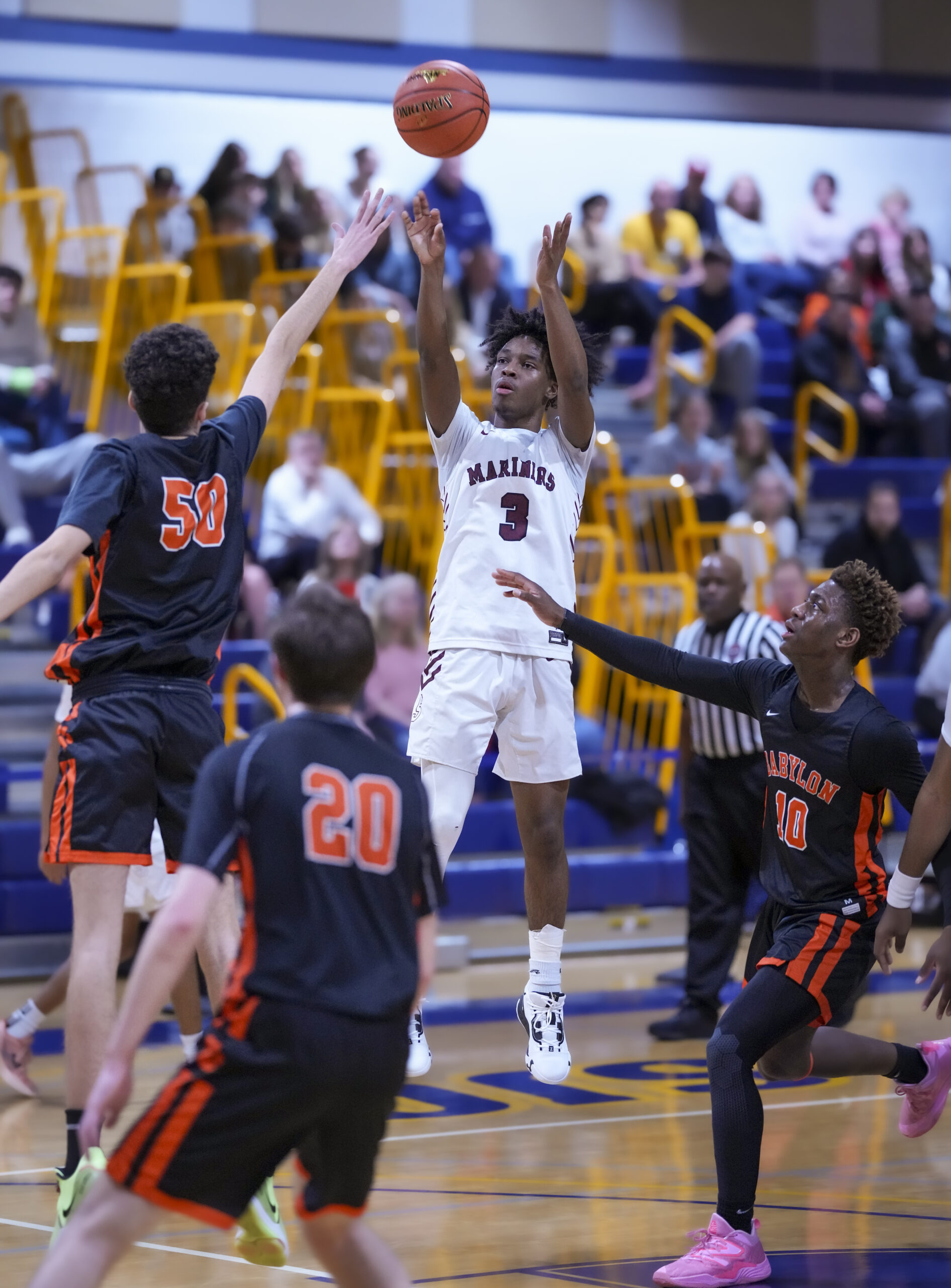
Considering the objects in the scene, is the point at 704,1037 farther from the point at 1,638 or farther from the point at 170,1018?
the point at 1,638

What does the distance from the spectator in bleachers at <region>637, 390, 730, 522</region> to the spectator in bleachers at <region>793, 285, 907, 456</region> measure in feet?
6.44

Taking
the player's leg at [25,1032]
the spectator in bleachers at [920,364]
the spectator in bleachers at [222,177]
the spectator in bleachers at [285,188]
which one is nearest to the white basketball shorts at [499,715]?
the player's leg at [25,1032]

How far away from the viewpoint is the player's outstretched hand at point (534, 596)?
4.55 metres

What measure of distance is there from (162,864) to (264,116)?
371 inches

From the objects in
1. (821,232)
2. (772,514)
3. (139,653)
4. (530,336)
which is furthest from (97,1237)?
(821,232)

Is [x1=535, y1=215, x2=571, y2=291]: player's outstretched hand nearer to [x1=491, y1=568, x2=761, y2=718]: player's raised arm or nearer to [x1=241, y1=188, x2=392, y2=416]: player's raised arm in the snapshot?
[x1=241, y1=188, x2=392, y2=416]: player's raised arm

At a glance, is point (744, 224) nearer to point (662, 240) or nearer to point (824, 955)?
point (662, 240)

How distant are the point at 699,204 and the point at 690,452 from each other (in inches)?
149

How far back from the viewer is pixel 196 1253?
14.7ft

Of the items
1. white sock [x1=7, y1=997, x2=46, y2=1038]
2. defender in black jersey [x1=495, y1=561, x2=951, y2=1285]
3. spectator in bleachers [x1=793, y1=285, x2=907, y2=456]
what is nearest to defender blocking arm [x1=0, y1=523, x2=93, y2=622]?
defender in black jersey [x1=495, y1=561, x2=951, y2=1285]

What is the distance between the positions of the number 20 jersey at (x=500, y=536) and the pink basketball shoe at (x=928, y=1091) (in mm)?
1481

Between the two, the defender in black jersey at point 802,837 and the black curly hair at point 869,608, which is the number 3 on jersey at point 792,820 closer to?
the defender in black jersey at point 802,837

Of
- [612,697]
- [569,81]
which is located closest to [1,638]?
[612,697]

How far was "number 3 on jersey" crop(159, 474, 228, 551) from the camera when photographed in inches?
167
